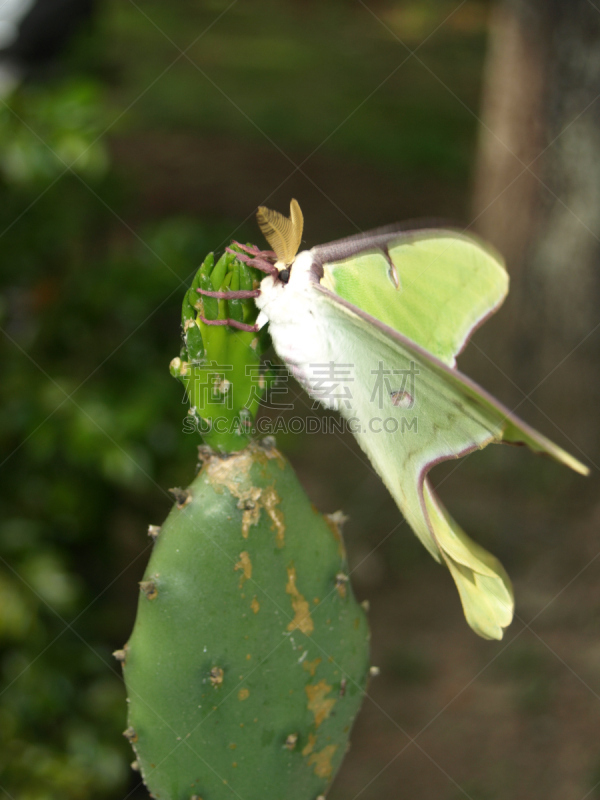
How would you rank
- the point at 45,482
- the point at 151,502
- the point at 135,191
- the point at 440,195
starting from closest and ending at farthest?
1. the point at 45,482
2. the point at 151,502
3. the point at 135,191
4. the point at 440,195

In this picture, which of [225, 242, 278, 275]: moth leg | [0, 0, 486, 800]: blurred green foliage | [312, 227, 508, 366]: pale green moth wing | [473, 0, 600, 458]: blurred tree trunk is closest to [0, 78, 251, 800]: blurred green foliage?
[0, 0, 486, 800]: blurred green foliage

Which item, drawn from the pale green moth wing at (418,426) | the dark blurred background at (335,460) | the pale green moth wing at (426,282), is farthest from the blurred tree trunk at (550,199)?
the pale green moth wing at (418,426)

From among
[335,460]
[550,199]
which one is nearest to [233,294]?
[550,199]

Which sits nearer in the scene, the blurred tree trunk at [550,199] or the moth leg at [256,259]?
the moth leg at [256,259]

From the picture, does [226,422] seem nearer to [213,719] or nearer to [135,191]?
[213,719]

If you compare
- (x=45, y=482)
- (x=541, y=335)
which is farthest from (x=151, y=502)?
(x=541, y=335)

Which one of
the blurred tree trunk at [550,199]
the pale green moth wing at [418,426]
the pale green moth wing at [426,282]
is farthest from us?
the blurred tree trunk at [550,199]

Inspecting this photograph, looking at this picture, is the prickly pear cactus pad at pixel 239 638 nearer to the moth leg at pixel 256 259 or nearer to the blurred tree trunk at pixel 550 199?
the moth leg at pixel 256 259

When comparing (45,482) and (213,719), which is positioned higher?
(213,719)

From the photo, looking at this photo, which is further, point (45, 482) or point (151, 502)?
point (151, 502)
